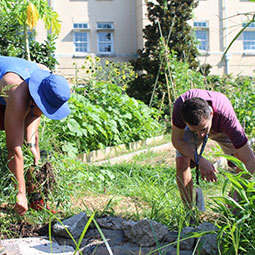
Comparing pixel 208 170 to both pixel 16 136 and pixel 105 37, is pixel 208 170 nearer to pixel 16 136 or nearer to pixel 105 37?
pixel 16 136

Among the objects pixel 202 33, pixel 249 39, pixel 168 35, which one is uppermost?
pixel 202 33

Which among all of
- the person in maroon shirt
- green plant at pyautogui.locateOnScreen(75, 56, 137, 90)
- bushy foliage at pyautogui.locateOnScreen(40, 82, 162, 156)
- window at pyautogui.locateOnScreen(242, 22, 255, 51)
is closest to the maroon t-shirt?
the person in maroon shirt

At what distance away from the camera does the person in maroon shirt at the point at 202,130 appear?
2.72 metres

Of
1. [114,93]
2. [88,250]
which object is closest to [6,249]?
[88,250]

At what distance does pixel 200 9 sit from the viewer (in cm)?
1922

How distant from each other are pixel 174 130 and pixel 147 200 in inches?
26.5

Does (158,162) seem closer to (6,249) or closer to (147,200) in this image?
(147,200)

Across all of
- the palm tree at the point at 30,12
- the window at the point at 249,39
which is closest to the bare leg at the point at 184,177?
the palm tree at the point at 30,12

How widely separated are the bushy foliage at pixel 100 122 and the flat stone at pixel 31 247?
6.80ft

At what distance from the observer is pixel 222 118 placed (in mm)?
2949

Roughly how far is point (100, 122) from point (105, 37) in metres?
13.8

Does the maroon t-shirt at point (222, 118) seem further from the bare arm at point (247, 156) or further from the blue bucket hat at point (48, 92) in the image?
the blue bucket hat at point (48, 92)

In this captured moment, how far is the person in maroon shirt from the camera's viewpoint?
2717mm

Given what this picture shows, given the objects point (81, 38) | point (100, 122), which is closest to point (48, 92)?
point (100, 122)
